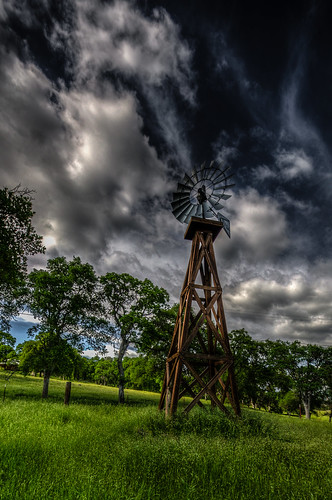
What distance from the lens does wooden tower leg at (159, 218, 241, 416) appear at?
33.7ft

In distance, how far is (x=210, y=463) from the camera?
16.6ft

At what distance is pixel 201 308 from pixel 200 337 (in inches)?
98.3

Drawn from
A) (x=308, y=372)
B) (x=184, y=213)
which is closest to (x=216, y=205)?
(x=184, y=213)

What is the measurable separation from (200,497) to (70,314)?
1948 cm

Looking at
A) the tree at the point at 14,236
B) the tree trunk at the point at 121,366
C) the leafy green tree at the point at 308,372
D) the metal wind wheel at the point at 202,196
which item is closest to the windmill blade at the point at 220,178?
the metal wind wheel at the point at 202,196

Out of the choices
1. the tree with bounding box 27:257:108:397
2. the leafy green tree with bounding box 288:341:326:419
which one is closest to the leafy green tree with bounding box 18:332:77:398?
the tree with bounding box 27:257:108:397

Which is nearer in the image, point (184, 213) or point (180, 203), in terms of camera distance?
point (184, 213)

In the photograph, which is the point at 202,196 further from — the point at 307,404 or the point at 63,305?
the point at 307,404

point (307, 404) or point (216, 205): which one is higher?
point (216, 205)

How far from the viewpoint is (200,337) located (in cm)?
1284

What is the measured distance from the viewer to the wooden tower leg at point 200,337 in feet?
33.7

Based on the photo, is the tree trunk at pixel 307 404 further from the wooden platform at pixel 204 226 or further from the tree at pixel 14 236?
the tree at pixel 14 236

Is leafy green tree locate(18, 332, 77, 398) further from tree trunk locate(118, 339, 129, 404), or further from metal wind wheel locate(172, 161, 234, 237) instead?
metal wind wheel locate(172, 161, 234, 237)

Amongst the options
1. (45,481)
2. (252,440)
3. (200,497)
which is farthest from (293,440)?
(45,481)
